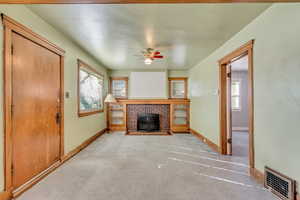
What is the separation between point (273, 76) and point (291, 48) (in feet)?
1.33

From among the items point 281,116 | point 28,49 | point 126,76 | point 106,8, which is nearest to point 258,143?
point 281,116

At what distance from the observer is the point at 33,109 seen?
2.50 metres

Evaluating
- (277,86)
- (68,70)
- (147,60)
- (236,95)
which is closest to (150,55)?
(147,60)

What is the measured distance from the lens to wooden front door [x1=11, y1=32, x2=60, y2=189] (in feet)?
7.16

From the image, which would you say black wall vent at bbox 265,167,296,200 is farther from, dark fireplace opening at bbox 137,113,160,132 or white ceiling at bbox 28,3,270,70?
dark fireplace opening at bbox 137,113,160,132

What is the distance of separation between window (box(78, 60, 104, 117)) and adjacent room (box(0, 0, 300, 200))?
70 millimetres

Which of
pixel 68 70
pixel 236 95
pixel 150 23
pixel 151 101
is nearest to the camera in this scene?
pixel 150 23

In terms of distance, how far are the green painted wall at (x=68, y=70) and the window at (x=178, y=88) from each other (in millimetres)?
3287

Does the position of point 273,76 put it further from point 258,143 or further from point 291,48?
point 258,143

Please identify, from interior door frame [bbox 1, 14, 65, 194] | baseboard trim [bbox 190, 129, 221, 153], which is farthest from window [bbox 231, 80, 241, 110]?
interior door frame [bbox 1, 14, 65, 194]

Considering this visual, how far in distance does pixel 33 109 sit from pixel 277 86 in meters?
3.44

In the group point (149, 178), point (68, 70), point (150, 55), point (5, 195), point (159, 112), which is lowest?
point (149, 178)

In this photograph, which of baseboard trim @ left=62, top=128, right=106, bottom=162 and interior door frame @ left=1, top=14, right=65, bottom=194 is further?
baseboard trim @ left=62, top=128, right=106, bottom=162

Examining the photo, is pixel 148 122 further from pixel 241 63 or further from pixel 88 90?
pixel 241 63
